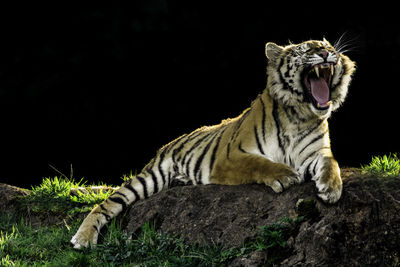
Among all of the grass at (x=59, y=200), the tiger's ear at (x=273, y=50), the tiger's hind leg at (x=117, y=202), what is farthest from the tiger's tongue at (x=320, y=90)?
the grass at (x=59, y=200)

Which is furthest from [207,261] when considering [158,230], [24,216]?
[24,216]

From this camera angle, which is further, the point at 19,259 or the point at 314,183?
the point at 19,259

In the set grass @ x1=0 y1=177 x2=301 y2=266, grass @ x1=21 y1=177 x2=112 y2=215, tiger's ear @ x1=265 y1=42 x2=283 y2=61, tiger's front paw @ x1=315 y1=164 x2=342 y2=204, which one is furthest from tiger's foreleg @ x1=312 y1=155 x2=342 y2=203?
grass @ x1=21 y1=177 x2=112 y2=215

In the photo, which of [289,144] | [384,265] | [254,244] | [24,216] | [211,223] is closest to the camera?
[384,265]

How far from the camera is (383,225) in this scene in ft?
12.2

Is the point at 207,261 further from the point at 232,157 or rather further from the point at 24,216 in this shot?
the point at 24,216

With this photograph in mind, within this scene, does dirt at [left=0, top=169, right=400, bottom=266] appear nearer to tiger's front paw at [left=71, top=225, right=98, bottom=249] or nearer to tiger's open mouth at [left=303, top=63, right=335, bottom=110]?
tiger's front paw at [left=71, top=225, right=98, bottom=249]

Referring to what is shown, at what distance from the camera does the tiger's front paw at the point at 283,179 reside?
4.19 metres

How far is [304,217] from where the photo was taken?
12.7ft

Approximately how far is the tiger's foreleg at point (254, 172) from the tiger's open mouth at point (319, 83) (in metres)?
0.51

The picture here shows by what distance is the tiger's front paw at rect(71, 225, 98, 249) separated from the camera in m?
4.66

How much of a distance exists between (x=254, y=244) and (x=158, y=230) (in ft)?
2.84

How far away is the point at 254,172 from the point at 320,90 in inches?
28.0

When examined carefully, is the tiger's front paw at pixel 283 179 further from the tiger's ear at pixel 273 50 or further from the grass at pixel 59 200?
the grass at pixel 59 200
